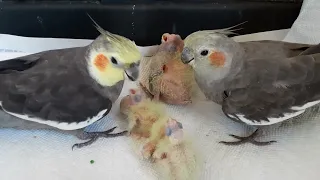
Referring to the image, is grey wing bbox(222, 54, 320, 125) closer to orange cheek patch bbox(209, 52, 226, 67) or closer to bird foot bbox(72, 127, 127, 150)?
orange cheek patch bbox(209, 52, 226, 67)

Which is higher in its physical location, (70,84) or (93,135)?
(70,84)

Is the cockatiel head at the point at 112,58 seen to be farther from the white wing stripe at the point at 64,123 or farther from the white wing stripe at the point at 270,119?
the white wing stripe at the point at 270,119

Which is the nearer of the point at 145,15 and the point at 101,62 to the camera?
the point at 101,62

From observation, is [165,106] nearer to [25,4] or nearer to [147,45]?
[147,45]

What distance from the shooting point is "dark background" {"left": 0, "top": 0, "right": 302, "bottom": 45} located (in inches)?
44.6

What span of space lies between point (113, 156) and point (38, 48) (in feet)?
1.35

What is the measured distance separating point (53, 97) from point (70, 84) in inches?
1.3

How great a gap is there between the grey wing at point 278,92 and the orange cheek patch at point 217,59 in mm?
50

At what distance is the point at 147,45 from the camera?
3.87 ft

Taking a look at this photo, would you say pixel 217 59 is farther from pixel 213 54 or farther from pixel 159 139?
pixel 159 139

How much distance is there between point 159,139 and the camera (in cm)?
81

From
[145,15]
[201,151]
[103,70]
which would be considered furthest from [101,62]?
[145,15]

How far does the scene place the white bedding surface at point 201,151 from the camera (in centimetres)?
80

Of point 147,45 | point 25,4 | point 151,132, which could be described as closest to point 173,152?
point 151,132
